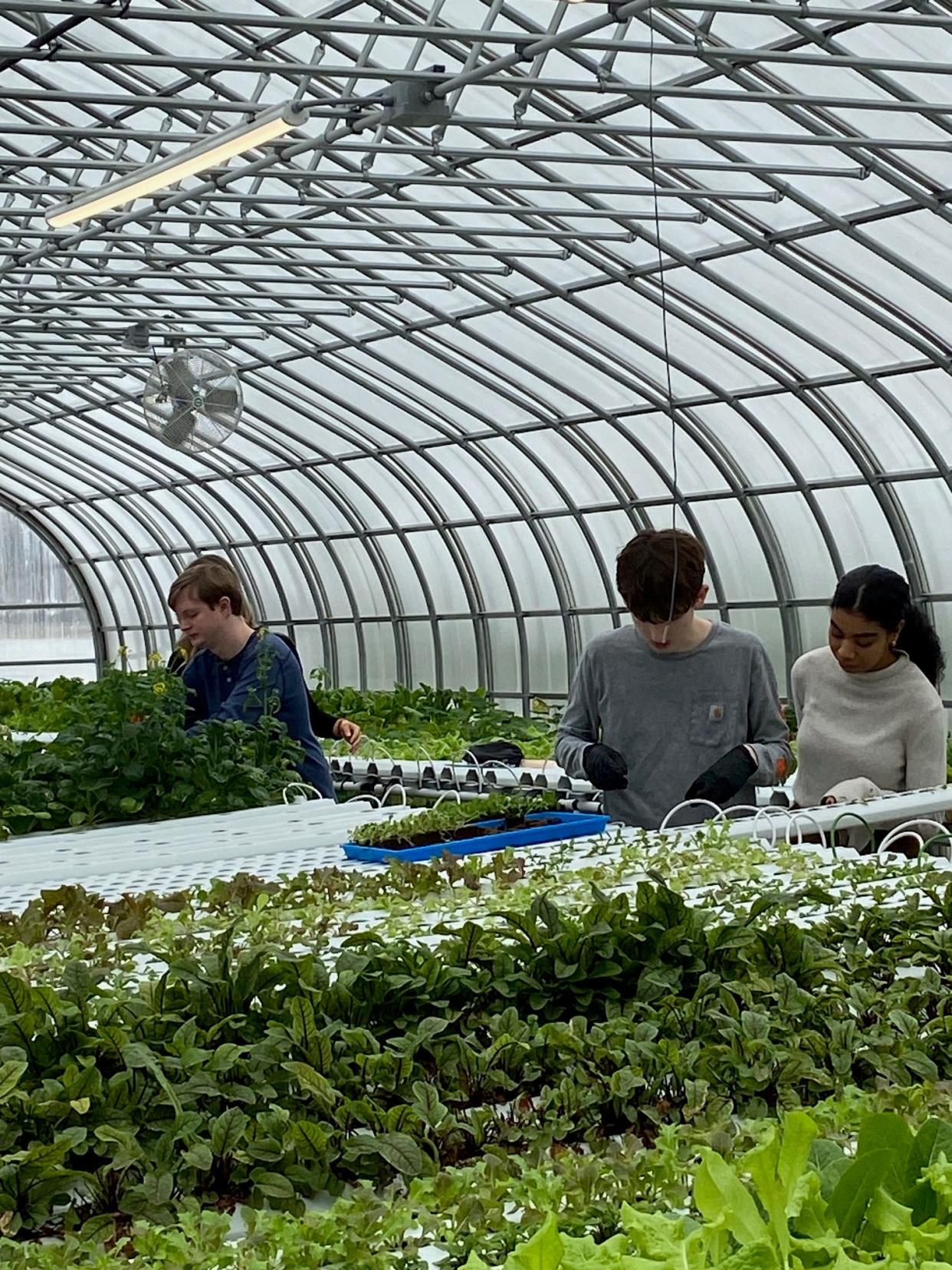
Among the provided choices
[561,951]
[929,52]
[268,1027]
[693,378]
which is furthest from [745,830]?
[693,378]

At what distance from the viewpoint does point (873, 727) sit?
5.02 meters

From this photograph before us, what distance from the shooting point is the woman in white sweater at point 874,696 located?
4.84 m

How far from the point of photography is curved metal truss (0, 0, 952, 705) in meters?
10.1

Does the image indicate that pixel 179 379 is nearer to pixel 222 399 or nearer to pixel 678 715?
pixel 222 399

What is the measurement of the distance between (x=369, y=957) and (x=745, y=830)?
1997 millimetres

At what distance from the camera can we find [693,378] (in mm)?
14328

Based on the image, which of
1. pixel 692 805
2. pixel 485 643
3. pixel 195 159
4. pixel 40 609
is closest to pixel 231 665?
pixel 692 805

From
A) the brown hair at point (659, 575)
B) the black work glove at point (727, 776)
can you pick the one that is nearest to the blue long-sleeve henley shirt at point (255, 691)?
the brown hair at point (659, 575)

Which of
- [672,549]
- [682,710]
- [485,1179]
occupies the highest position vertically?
[672,549]

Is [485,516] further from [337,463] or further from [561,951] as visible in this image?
[561,951]

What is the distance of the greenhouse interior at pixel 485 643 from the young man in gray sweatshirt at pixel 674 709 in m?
0.02

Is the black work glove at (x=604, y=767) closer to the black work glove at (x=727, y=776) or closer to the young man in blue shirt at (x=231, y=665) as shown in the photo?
the black work glove at (x=727, y=776)

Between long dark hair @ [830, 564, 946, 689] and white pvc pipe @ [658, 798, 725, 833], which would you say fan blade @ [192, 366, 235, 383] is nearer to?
long dark hair @ [830, 564, 946, 689]

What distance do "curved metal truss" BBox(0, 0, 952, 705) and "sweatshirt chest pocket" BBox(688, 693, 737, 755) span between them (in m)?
2.50
